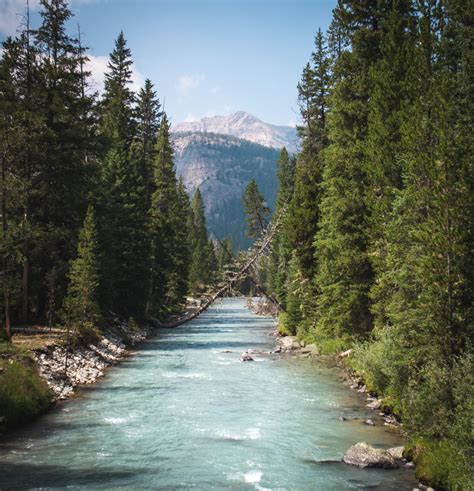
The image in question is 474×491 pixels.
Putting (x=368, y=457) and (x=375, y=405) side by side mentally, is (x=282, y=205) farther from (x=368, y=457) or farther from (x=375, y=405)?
(x=368, y=457)

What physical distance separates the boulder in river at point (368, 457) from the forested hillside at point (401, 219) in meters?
0.88

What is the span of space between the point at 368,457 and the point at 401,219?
9686 mm

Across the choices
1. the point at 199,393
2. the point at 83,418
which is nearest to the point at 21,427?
the point at 83,418

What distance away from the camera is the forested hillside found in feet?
49.0

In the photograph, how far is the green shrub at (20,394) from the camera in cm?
1733

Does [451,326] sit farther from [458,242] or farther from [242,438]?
[242,438]

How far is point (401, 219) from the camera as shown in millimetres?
20250

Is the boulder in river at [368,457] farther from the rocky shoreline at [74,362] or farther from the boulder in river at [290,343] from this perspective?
the boulder in river at [290,343]

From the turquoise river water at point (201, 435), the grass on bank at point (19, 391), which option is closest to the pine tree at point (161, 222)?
the turquoise river water at point (201, 435)

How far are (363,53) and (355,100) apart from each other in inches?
121

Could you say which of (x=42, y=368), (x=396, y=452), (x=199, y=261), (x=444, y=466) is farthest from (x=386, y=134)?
(x=199, y=261)

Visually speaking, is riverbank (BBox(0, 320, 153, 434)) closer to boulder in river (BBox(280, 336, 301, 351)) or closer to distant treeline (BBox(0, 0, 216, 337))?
distant treeline (BBox(0, 0, 216, 337))

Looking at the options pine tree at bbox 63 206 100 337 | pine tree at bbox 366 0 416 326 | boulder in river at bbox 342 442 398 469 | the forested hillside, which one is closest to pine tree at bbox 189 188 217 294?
the forested hillside

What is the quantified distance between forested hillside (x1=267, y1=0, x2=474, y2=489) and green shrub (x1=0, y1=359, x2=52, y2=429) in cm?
1317
